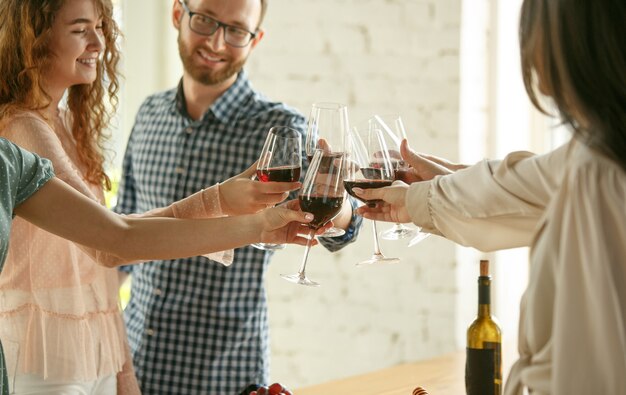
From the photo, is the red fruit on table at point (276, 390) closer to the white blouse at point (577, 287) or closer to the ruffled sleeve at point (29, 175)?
the white blouse at point (577, 287)

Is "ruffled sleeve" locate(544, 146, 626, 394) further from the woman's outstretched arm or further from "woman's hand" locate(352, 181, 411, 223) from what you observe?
the woman's outstretched arm

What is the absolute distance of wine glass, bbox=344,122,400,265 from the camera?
6.53ft

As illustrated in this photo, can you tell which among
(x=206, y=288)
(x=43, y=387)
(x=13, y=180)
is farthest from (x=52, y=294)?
(x=206, y=288)

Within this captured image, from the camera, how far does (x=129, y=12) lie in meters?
3.87

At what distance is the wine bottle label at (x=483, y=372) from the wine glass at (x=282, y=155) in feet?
1.87

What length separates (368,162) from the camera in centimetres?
201

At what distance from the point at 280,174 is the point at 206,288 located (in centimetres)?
92

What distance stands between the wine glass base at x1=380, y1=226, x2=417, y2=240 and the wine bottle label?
1.09 feet

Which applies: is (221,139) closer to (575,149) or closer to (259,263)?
(259,263)

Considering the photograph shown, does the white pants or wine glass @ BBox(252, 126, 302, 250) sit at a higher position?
wine glass @ BBox(252, 126, 302, 250)

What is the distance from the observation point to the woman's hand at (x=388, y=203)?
1.92 m

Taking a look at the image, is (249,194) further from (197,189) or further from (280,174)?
(197,189)

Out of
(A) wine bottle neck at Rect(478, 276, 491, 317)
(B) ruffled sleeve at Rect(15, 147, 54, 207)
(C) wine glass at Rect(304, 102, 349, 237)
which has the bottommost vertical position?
(A) wine bottle neck at Rect(478, 276, 491, 317)

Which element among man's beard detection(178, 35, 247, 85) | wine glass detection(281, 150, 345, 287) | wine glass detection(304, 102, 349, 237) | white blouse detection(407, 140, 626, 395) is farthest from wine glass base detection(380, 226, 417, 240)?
man's beard detection(178, 35, 247, 85)
